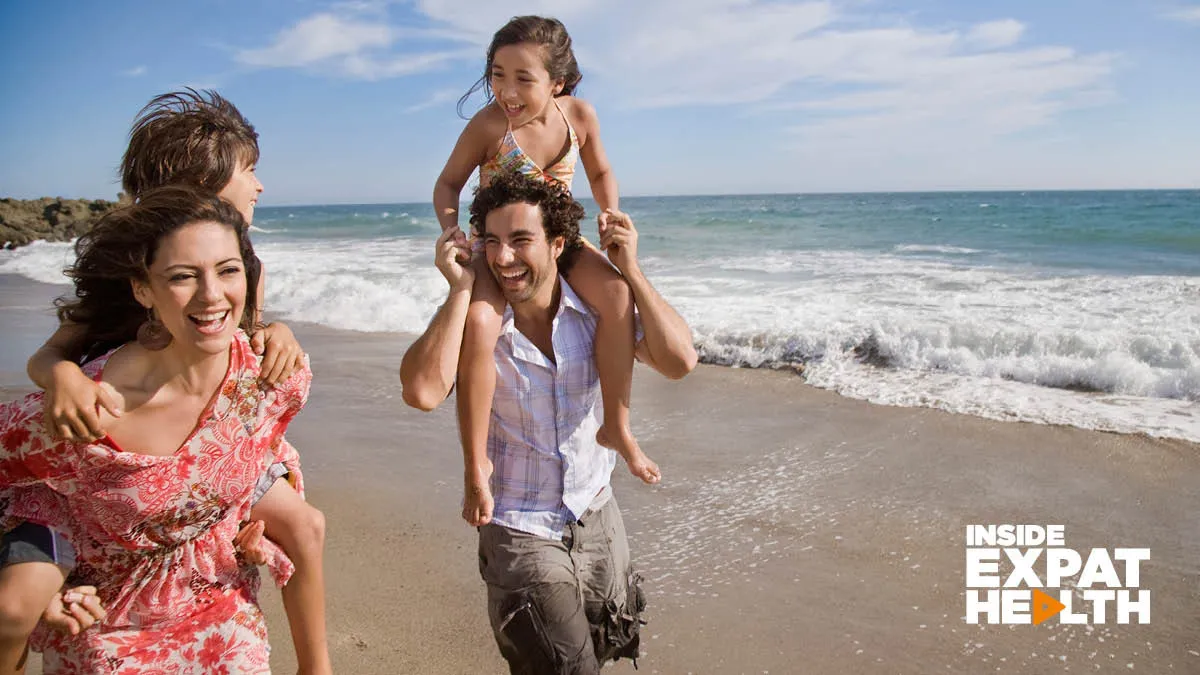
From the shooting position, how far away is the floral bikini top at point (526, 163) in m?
3.38

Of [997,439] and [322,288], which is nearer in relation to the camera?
[997,439]

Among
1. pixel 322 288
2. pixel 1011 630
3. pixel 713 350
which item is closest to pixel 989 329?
pixel 713 350

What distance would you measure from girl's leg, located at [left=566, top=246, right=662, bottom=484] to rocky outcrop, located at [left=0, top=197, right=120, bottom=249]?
1292 inches

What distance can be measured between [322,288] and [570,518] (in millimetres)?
12939

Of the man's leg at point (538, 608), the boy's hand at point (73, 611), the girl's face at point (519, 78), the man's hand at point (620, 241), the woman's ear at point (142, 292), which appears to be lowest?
the man's leg at point (538, 608)

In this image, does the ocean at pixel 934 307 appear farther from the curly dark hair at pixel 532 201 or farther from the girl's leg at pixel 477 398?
the girl's leg at pixel 477 398

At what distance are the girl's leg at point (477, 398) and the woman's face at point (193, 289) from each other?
0.75 metres

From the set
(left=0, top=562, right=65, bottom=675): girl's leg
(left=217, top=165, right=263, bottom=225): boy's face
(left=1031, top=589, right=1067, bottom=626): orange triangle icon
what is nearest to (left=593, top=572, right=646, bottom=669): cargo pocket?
(left=0, top=562, right=65, bottom=675): girl's leg

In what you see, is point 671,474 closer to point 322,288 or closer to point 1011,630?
point 1011,630

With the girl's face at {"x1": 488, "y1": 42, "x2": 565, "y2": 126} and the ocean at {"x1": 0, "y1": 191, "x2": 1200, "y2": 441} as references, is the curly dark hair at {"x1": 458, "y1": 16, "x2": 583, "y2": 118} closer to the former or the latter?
the girl's face at {"x1": 488, "y1": 42, "x2": 565, "y2": 126}

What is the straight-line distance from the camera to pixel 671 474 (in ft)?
19.3

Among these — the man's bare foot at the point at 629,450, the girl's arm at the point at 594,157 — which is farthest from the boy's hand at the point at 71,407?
the girl's arm at the point at 594,157

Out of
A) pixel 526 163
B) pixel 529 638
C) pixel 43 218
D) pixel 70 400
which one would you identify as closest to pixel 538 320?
pixel 526 163

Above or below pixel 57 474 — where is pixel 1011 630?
below
